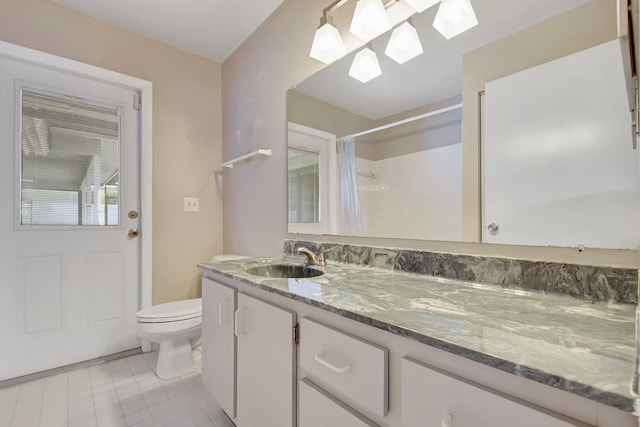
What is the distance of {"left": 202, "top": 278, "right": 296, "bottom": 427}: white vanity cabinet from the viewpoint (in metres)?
0.93

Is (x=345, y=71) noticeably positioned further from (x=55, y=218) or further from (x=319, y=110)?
(x=55, y=218)

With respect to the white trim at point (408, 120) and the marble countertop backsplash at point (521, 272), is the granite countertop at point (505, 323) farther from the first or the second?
the white trim at point (408, 120)

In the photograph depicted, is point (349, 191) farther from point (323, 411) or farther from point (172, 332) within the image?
point (172, 332)

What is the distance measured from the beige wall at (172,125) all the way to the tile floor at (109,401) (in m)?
0.61

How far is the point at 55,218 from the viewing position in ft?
6.32

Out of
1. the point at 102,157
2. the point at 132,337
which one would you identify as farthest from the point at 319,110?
the point at 132,337

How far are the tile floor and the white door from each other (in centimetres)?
22

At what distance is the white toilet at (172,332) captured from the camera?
1.73m

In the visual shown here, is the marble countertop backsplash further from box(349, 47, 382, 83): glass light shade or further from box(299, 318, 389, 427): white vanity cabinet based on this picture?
box(349, 47, 382, 83): glass light shade

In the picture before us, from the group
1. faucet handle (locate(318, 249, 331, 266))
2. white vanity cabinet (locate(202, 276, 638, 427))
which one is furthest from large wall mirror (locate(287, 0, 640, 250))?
white vanity cabinet (locate(202, 276, 638, 427))

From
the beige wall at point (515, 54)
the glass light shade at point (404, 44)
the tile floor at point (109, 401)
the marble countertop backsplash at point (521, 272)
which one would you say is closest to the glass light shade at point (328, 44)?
the glass light shade at point (404, 44)

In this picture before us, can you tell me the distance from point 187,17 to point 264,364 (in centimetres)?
217

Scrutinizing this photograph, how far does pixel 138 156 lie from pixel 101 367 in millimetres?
1462

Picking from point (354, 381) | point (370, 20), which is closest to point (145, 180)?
point (370, 20)
